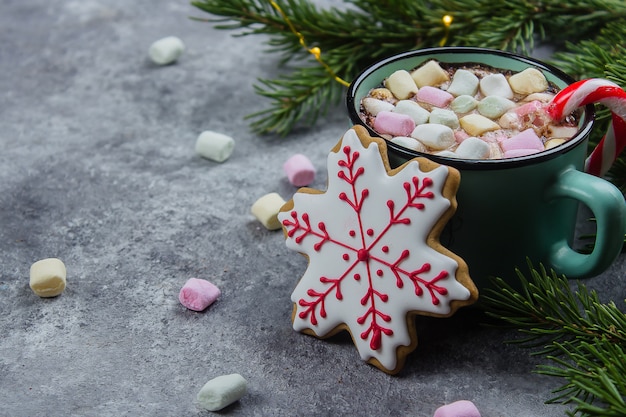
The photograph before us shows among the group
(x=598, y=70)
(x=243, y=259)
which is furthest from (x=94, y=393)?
(x=598, y=70)

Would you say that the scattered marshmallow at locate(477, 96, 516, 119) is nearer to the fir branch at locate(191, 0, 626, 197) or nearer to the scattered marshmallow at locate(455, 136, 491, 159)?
the scattered marshmallow at locate(455, 136, 491, 159)

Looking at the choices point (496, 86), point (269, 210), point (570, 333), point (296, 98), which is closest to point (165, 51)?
point (296, 98)

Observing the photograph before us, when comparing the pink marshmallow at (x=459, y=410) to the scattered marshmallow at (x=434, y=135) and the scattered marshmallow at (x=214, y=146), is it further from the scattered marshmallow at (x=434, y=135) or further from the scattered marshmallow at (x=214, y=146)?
the scattered marshmallow at (x=214, y=146)

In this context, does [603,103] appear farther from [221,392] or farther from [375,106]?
[221,392]

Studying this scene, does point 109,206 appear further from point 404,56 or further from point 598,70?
point 598,70

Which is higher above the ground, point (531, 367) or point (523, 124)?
point (523, 124)

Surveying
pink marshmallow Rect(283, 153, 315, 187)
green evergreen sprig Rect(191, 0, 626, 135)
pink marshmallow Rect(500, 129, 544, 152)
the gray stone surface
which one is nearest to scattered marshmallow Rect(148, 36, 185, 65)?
the gray stone surface
